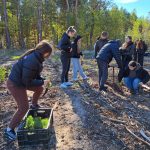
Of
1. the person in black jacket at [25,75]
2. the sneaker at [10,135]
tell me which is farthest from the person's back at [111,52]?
the sneaker at [10,135]

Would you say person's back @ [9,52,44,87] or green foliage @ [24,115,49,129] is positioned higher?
person's back @ [9,52,44,87]

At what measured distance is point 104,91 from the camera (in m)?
9.98

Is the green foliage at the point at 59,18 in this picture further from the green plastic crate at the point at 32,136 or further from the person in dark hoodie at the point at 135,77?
the green plastic crate at the point at 32,136

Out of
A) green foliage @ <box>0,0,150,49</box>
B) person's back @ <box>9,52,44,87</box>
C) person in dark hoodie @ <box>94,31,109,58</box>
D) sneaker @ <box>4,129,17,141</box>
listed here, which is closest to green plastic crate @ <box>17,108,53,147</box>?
sneaker @ <box>4,129,17,141</box>

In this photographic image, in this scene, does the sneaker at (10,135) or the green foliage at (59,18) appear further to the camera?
the green foliage at (59,18)

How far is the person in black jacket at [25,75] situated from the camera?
6.04 m

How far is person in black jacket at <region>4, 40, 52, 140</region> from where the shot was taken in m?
6.04

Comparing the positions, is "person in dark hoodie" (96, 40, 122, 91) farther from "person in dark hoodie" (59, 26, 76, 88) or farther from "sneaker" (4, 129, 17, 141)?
"sneaker" (4, 129, 17, 141)

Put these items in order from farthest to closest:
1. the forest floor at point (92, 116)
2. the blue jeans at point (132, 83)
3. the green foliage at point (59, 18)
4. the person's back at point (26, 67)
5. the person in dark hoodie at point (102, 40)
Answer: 1. the green foliage at point (59, 18)
2. the person in dark hoodie at point (102, 40)
3. the blue jeans at point (132, 83)
4. the forest floor at point (92, 116)
5. the person's back at point (26, 67)

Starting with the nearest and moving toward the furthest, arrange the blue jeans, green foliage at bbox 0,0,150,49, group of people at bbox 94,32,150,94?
group of people at bbox 94,32,150,94 → the blue jeans → green foliage at bbox 0,0,150,49

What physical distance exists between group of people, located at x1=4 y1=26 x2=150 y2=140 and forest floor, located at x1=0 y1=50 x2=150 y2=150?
0.43 m

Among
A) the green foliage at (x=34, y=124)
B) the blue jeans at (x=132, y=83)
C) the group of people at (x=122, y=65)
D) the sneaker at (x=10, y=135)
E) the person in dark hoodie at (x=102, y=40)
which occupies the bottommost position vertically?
the sneaker at (x=10, y=135)

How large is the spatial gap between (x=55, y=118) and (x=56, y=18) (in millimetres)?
38221

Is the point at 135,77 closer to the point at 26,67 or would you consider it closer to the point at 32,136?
the point at 32,136
